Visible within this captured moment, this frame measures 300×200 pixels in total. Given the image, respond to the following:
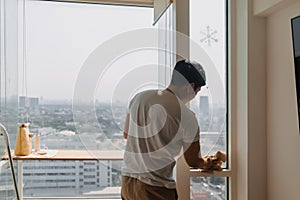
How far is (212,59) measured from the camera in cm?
269

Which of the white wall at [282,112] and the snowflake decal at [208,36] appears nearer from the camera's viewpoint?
the white wall at [282,112]

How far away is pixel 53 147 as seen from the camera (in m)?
2.82

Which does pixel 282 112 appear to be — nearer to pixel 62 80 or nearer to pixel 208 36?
pixel 208 36

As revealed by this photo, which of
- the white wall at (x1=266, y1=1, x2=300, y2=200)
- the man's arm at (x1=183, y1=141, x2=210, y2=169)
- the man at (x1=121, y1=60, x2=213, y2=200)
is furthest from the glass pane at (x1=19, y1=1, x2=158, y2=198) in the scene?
the white wall at (x1=266, y1=1, x2=300, y2=200)

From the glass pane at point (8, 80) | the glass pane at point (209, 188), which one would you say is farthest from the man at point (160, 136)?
the glass pane at point (8, 80)

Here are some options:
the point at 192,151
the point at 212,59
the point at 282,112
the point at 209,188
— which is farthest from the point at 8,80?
the point at 282,112

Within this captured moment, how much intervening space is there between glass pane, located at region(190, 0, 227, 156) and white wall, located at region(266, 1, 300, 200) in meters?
0.39

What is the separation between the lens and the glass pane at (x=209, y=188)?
2.70 metres

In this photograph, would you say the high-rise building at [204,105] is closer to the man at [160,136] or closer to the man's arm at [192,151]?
the man at [160,136]

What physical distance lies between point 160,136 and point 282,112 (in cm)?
100

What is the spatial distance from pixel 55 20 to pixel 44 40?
20 cm

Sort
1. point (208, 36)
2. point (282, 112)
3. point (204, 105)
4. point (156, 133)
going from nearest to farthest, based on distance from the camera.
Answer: point (156, 133), point (282, 112), point (204, 105), point (208, 36)

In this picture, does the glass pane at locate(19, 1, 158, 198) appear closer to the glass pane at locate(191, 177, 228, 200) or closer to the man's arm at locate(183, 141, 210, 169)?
the glass pane at locate(191, 177, 228, 200)

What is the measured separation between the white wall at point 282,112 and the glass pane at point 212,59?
385mm
